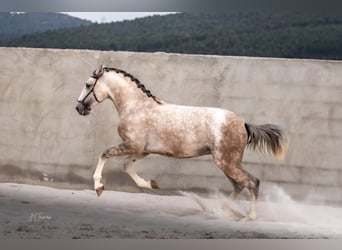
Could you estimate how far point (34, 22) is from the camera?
582 cm

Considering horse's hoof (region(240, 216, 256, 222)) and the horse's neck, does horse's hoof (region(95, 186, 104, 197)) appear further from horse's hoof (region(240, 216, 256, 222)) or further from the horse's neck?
horse's hoof (region(240, 216, 256, 222))

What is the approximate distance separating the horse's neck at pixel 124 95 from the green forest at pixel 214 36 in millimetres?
257

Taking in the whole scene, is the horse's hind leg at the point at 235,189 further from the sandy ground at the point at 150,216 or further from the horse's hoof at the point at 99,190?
the horse's hoof at the point at 99,190

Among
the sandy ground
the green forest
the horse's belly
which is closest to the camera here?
the sandy ground

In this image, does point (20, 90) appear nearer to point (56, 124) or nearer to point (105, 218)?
point (56, 124)

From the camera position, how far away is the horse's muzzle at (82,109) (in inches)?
231

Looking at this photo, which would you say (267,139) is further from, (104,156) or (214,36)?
(104,156)

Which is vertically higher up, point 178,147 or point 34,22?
point 34,22

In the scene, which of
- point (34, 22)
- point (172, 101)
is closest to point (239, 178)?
point (172, 101)

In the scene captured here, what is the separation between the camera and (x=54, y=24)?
5797 millimetres

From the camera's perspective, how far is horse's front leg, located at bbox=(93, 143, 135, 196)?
5.80 m

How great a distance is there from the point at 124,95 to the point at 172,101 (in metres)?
0.34

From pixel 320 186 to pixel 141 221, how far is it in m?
1.32

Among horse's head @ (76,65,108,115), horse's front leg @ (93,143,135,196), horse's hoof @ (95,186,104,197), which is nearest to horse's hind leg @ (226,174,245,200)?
horse's front leg @ (93,143,135,196)
